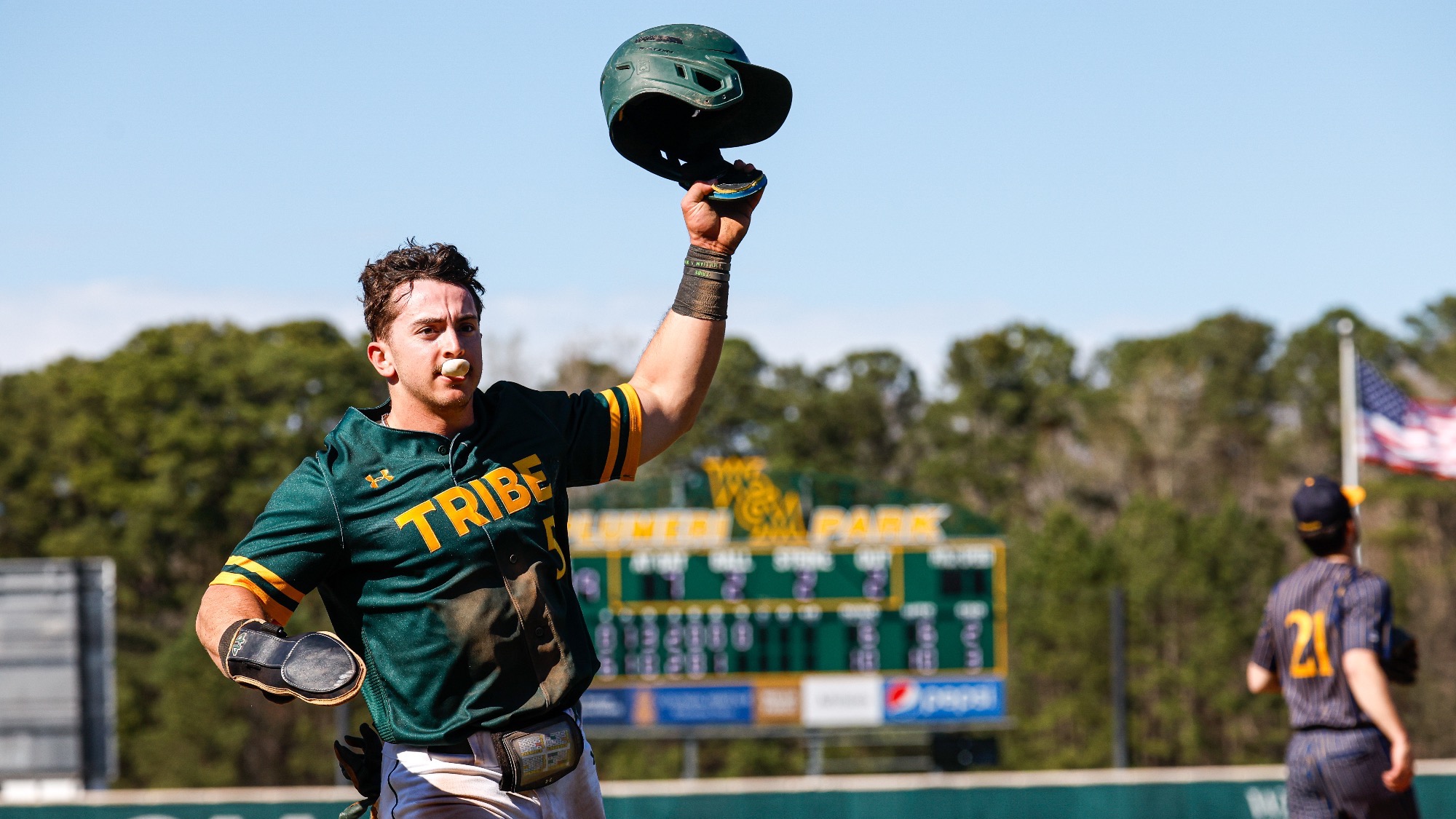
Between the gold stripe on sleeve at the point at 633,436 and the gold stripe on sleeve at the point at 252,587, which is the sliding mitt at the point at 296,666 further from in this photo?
the gold stripe on sleeve at the point at 633,436

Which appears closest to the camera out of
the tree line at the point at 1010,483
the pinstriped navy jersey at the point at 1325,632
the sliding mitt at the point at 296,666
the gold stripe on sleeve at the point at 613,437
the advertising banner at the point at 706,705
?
the sliding mitt at the point at 296,666

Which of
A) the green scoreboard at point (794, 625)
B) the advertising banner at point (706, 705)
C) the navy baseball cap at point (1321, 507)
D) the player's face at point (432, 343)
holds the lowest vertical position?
the advertising banner at point (706, 705)

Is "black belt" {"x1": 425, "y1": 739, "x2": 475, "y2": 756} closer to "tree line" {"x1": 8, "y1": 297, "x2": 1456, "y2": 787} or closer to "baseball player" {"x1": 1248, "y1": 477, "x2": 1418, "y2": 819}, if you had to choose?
"baseball player" {"x1": 1248, "y1": 477, "x2": 1418, "y2": 819}

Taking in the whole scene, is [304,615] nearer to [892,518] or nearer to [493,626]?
[892,518]

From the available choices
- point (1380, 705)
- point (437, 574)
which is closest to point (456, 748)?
point (437, 574)

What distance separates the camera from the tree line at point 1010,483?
31984 mm

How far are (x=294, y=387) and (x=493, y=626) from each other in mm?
41862

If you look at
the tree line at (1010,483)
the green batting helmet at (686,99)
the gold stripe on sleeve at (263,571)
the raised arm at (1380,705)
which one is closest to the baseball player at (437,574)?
the gold stripe on sleeve at (263,571)

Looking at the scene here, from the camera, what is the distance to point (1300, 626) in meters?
5.20

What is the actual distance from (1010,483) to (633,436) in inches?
1715

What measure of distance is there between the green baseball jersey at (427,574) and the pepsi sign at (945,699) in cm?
1821

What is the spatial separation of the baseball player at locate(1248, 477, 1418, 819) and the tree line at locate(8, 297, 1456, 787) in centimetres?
1749

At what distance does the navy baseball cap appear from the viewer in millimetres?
5156

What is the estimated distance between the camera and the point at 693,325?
11.3 feet
